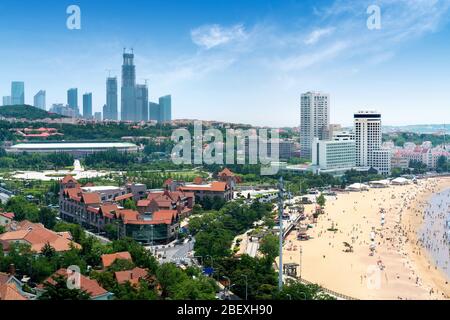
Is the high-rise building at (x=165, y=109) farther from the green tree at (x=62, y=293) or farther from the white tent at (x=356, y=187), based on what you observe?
the green tree at (x=62, y=293)

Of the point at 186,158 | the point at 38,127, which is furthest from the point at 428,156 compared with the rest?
the point at 38,127

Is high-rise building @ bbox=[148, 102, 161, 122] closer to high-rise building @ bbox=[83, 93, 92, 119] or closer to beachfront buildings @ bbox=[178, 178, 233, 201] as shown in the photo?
high-rise building @ bbox=[83, 93, 92, 119]

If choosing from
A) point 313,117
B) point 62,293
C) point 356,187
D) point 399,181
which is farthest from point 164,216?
point 313,117

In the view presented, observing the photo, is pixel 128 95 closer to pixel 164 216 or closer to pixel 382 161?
pixel 382 161

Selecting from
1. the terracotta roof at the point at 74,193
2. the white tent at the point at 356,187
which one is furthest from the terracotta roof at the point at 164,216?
the white tent at the point at 356,187
